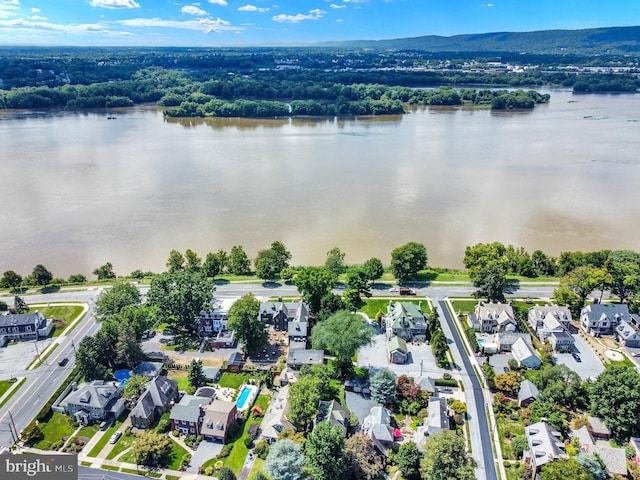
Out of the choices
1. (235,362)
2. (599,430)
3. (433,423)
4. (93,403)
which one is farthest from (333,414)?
(599,430)

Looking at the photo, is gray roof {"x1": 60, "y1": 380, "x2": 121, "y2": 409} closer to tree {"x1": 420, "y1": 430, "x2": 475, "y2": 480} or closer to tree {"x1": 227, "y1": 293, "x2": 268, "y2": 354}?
tree {"x1": 227, "y1": 293, "x2": 268, "y2": 354}

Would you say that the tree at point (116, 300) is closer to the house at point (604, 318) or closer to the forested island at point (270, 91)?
the house at point (604, 318)

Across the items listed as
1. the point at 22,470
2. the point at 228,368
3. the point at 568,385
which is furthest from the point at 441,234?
the point at 22,470

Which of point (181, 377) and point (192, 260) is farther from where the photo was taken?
point (192, 260)

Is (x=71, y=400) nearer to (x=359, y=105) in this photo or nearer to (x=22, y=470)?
(x=22, y=470)

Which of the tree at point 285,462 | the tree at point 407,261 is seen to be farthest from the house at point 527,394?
the tree at point 407,261

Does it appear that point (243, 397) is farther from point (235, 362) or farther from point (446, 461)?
point (446, 461)
